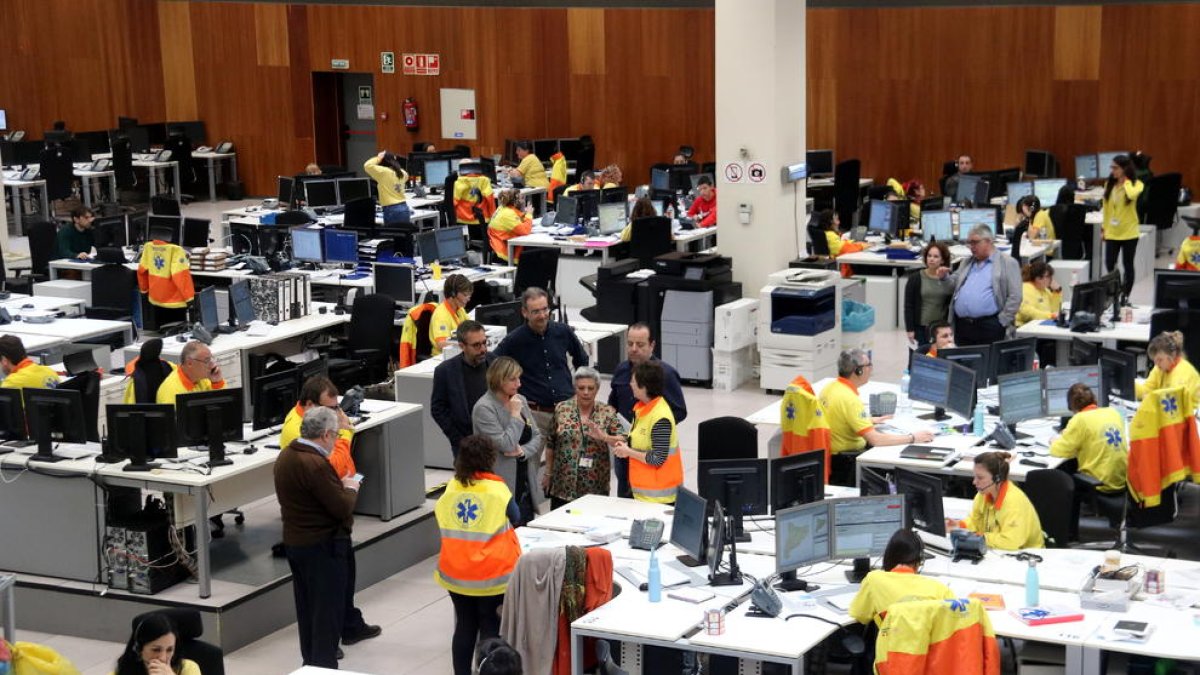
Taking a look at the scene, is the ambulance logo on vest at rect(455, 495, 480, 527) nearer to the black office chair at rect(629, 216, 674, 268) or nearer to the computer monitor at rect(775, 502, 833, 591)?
the computer monitor at rect(775, 502, 833, 591)

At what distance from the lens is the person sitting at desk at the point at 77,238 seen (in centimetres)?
1662

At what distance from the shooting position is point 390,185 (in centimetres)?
1920

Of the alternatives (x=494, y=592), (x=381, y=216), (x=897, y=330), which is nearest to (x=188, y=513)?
(x=494, y=592)

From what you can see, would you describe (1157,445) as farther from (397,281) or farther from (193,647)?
(397,281)

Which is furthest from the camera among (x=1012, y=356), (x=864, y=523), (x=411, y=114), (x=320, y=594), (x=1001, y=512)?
(x=411, y=114)

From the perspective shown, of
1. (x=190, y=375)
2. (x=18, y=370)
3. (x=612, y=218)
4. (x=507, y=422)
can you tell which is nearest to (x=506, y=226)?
(x=612, y=218)

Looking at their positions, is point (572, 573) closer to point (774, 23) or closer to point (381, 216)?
point (774, 23)

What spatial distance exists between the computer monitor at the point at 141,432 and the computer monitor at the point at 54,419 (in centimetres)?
32

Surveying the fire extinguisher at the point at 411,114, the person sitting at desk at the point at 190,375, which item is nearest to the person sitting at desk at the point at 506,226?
the person sitting at desk at the point at 190,375

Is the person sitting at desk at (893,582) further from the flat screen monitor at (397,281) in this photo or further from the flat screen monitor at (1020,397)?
the flat screen monitor at (397,281)

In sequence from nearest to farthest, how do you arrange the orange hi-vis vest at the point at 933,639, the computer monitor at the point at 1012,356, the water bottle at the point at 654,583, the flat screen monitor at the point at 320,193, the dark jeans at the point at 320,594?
the orange hi-vis vest at the point at 933,639, the water bottle at the point at 654,583, the dark jeans at the point at 320,594, the computer monitor at the point at 1012,356, the flat screen monitor at the point at 320,193

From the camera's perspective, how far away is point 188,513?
8984 mm

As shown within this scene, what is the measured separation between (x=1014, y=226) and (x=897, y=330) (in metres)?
2.08

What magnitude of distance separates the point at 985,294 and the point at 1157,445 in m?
3.31
